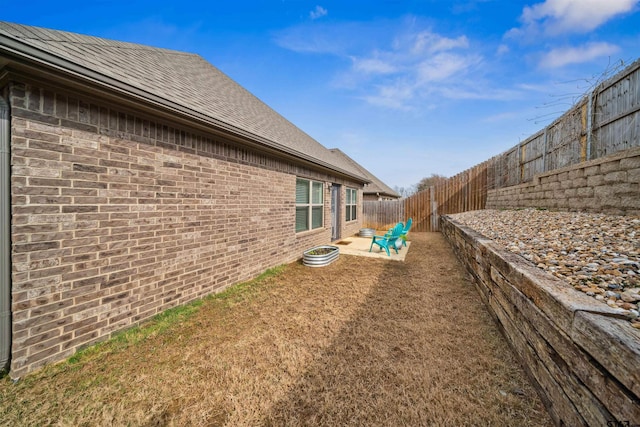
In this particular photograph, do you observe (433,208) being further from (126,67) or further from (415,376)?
(126,67)

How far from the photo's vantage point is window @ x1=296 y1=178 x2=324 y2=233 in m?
6.91

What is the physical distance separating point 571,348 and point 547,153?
24.8ft

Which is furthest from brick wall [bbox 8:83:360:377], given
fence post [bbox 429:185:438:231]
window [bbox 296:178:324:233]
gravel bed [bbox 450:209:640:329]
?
fence post [bbox 429:185:438:231]

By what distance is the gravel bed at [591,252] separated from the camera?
1.77m

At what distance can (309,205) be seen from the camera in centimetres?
731

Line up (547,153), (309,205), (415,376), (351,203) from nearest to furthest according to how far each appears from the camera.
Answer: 1. (415,376)
2. (547,153)
3. (309,205)
4. (351,203)

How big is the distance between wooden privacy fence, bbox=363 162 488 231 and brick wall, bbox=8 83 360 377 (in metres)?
10.8

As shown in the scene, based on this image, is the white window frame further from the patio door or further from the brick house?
the brick house

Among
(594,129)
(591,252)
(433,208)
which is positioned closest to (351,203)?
(433,208)

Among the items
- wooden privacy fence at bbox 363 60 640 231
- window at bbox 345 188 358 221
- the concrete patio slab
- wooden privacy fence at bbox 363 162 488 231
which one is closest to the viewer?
wooden privacy fence at bbox 363 60 640 231

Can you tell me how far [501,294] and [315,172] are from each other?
5.80m

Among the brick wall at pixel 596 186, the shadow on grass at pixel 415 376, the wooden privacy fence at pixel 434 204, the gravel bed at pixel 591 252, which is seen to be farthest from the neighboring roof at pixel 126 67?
the wooden privacy fence at pixel 434 204

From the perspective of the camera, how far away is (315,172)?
759 centimetres

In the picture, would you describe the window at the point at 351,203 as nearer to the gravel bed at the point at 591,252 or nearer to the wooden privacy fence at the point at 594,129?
the wooden privacy fence at the point at 594,129
